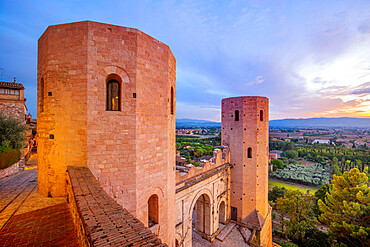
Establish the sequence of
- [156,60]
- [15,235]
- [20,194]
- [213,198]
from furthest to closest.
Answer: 1. [213,198]
2. [20,194]
3. [156,60]
4. [15,235]

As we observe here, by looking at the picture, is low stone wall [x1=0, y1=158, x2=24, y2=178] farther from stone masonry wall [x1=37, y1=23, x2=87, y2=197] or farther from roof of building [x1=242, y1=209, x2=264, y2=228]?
roof of building [x1=242, y1=209, x2=264, y2=228]

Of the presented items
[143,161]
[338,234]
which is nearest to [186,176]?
A: [143,161]

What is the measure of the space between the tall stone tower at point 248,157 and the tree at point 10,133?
18711 millimetres

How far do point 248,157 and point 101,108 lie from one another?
12.3 m

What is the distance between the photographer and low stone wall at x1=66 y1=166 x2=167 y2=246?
6.73ft

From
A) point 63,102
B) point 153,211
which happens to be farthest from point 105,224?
point 153,211

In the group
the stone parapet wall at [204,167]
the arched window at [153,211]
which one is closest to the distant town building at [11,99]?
the stone parapet wall at [204,167]

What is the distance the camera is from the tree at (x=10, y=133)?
529 inches

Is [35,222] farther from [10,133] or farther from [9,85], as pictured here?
[9,85]

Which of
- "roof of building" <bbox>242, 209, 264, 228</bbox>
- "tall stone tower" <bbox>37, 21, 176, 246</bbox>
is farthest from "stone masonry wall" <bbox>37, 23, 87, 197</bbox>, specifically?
"roof of building" <bbox>242, 209, 264, 228</bbox>

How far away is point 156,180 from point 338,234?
17.8 metres

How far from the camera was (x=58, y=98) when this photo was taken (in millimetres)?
5000

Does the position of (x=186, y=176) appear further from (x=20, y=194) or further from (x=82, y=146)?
(x=20, y=194)

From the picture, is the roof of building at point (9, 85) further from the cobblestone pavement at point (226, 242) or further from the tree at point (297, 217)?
the tree at point (297, 217)
